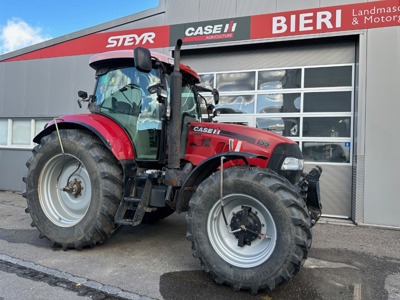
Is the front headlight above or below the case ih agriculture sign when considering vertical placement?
below

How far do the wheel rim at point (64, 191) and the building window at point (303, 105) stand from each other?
361cm

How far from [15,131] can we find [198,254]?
29.6ft

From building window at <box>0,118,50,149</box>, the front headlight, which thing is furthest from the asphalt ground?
building window at <box>0,118,50,149</box>

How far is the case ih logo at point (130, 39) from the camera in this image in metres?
8.62

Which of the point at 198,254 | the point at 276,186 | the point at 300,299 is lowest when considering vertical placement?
the point at 300,299

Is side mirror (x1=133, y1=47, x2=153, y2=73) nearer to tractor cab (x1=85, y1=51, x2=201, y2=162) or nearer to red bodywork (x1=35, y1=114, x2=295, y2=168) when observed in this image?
tractor cab (x1=85, y1=51, x2=201, y2=162)

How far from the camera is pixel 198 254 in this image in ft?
11.4

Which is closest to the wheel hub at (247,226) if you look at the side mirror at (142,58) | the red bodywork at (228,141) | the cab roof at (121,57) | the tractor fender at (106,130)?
the red bodywork at (228,141)

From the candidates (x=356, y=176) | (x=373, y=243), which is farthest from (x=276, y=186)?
(x=356, y=176)

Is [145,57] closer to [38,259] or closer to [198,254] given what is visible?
[198,254]

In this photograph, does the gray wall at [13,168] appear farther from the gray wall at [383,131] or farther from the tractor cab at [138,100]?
the gray wall at [383,131]

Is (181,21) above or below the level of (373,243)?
above

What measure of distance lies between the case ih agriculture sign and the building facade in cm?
2

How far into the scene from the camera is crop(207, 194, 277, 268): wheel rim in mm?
3324
